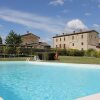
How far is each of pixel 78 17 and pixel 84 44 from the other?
1733 cm

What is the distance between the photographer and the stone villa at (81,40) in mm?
69625

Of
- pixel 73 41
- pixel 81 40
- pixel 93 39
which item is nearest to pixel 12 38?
pixel 81 40

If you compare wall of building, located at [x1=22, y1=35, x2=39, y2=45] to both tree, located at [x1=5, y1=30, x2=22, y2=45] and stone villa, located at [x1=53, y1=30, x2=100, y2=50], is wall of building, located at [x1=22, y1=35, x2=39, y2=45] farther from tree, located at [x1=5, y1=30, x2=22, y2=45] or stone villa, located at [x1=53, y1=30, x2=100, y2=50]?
tree, located at [x1=5, y1=30, x2=22, y2=45]

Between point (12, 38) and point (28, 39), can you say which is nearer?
point (12, 38)

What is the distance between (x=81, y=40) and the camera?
71500mm

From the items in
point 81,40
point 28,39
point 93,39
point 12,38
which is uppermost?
point 28,39

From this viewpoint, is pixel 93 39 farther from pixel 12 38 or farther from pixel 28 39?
pixel 12 38

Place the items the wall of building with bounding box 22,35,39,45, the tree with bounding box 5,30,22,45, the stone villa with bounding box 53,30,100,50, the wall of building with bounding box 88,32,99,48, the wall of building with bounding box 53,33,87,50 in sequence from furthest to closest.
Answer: the wall of building with bounding box 22,35,39,45
the wall of building with bounding box 53,33,87,50
the wall of building with bounding box 88,32,99,48
the stone villa with bounding box 53,30,100,50
the tree with bounding box 5,30,22,45

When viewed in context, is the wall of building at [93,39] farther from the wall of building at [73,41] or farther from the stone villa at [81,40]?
the wall of building at [73,41]

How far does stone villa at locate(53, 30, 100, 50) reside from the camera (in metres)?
69.6

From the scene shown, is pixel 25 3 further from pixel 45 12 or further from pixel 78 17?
pixel 78 17

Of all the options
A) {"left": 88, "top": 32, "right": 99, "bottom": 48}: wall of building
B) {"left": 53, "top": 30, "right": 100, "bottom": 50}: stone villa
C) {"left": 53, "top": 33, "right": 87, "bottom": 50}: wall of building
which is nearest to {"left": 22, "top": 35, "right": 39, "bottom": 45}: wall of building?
{"left": 53, "top": 33, "right": 87, "bottom": 50}: wall of building

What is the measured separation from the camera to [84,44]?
70250 mm

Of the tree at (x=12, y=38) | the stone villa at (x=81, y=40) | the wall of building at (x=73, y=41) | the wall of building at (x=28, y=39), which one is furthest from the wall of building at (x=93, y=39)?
the tree at (x=12, y=38)
